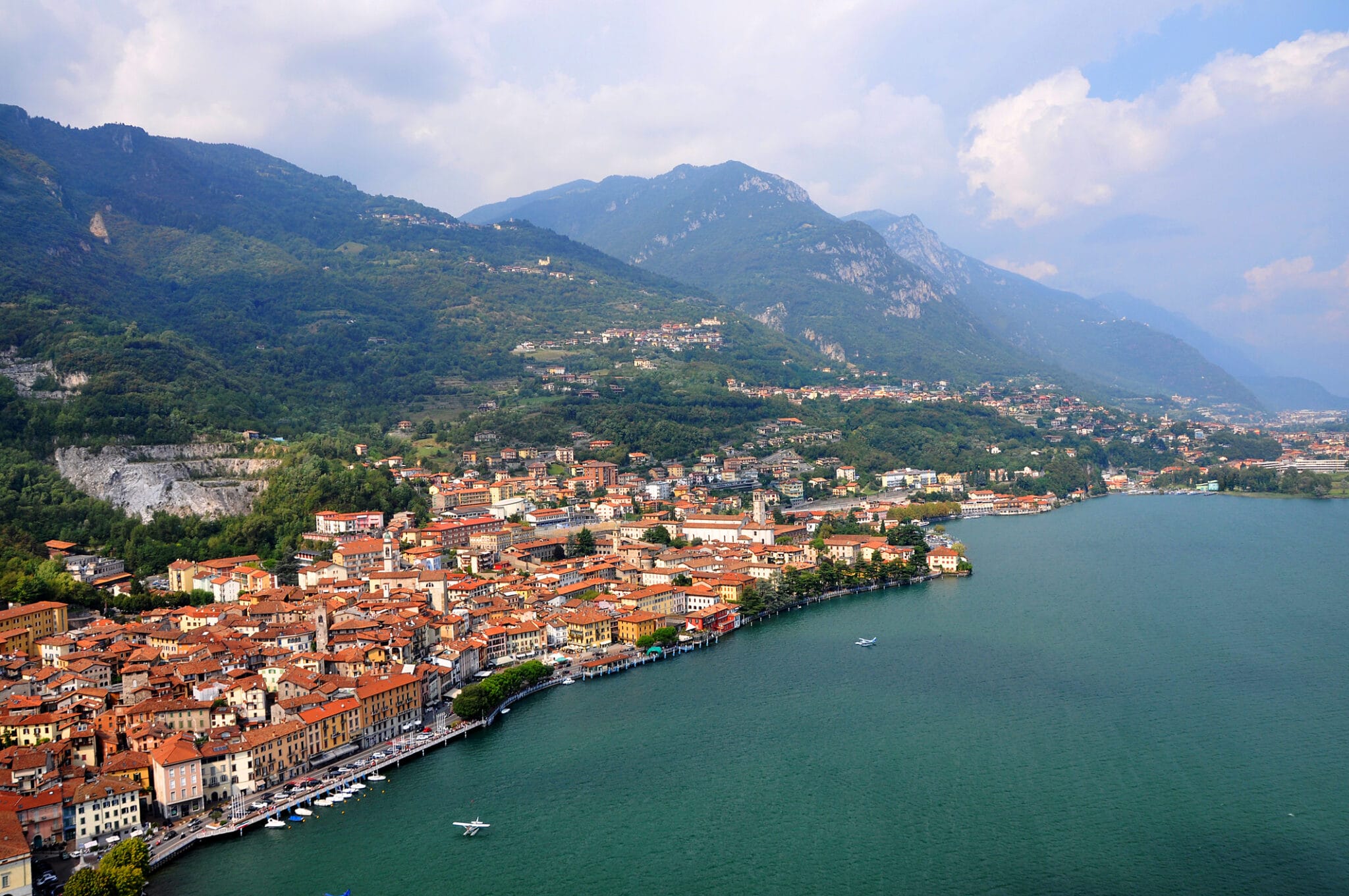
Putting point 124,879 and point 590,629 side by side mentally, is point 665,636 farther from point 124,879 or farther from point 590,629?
point 124,879

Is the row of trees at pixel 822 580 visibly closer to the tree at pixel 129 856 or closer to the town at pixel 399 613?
the town at pixel 399 613

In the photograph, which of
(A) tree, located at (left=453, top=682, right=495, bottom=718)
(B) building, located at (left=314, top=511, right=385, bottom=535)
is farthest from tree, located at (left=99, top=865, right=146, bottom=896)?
(B) building, located at (left=314, top=511, right=385, bottom=535)

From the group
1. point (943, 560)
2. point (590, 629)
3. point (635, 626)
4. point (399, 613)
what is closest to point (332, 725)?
point (399, 613)

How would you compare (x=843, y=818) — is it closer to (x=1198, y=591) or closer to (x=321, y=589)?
(x=321, y=589)

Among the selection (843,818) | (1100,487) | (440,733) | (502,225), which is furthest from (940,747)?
(502,225)

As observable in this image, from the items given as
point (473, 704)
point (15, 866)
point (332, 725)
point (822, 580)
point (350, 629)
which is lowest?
A: point (15, 866)

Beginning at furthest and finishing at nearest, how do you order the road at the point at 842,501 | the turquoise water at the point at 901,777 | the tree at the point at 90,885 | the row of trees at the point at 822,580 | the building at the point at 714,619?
1. the road at the point at 842,501
2. the row of trees at the point at 822,580
3. the building at the point at 714,619
4. the turquoise water at the point at 901,777
5. the tree at the point at 90,885

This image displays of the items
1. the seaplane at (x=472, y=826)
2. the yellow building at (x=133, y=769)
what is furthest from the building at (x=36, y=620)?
the seaplane at (x=472, y=826)
